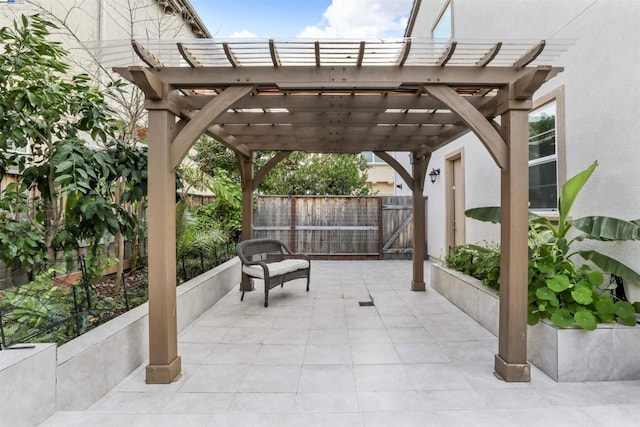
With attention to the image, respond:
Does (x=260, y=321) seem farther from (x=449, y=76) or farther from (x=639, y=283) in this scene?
(x=639, y=283)

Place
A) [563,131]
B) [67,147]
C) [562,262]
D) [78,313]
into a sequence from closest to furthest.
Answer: [78,313], [67,147], [562,262], [563,131]

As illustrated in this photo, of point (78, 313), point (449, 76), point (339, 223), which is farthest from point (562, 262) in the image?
point (339, 223)

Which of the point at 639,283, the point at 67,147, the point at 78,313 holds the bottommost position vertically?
the point at 78,313

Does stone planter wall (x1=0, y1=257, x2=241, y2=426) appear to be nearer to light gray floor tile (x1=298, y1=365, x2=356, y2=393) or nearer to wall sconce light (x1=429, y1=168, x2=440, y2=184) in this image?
light gray floor tile (x1=298, y1=365, x2=356, y2=393)

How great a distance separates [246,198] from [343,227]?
4142 millimetres

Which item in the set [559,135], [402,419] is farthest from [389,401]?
[559,135]

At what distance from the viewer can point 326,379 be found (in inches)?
111

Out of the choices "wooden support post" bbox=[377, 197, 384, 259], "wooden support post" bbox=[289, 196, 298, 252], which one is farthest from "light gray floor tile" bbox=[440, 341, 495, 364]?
"wooden support post" bbox=[289, 196, 298, 252]

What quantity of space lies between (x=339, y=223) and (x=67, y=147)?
7.34 metres

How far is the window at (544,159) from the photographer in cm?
430

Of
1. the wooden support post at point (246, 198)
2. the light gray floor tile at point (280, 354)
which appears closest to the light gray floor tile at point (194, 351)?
the light gray floor tile at point (280, 354)

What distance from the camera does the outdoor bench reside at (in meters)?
5.17

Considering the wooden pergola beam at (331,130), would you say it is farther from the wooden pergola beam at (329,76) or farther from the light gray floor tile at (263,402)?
the light gray floor tile at (263,402)

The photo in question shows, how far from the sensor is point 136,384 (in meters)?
2.76
